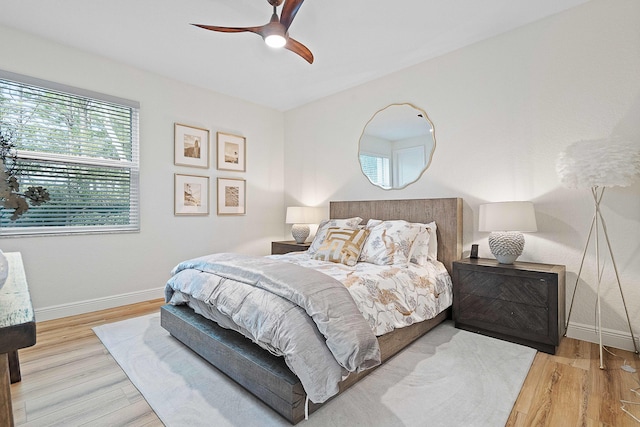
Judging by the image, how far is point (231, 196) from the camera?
4.60 meters

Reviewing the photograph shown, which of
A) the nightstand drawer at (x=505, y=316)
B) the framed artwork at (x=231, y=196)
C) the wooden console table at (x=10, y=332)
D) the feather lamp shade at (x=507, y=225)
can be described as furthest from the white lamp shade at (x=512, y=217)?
the framed artwork at (x=231, y=196)

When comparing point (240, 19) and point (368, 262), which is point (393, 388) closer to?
point (368, 262)

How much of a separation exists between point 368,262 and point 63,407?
233cm

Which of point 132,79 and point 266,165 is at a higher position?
point 132,79

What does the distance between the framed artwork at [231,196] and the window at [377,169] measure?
1.81 meters

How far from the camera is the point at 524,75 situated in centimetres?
293

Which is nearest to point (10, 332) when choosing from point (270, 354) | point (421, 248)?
point (270, 354)

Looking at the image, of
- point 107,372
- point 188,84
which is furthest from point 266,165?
point 107,372

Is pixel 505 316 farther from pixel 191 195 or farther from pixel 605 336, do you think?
pixel 191 195

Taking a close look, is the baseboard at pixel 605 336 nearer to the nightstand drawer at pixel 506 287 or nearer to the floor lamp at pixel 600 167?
the floor lamp at pixel 600 167

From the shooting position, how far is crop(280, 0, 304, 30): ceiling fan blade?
2072 millimetres

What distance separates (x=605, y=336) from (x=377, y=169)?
2.62 m

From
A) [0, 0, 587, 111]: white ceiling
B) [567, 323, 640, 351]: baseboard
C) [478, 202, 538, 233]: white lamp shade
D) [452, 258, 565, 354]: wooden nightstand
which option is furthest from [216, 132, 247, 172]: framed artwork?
[567, 323, 640, 351]: baseboard

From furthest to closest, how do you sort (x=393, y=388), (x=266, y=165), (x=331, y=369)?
(x=266, y=165) < (x=393, y=388) < (x=331, y=369)
